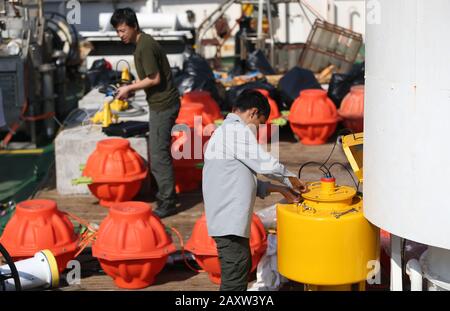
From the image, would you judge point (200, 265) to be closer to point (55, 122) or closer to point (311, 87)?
point (311, 87)

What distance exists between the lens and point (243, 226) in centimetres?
508

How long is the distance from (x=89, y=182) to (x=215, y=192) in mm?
2882

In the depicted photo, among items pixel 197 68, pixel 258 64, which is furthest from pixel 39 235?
pixel 258 64

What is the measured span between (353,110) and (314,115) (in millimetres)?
517

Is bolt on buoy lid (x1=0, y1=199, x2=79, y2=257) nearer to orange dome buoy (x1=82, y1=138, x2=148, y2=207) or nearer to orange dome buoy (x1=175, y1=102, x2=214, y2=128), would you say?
orange dome buoy (x1=82, y1=138, x2=148, y2=207)

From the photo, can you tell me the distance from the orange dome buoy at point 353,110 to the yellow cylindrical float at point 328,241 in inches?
194

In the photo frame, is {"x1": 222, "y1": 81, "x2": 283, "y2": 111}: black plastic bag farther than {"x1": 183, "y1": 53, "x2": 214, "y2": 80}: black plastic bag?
No

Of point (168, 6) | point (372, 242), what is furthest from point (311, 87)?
point (168, 6)

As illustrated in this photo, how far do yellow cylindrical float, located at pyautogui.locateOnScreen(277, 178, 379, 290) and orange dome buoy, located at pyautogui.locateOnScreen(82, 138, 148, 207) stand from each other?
295 centimetres

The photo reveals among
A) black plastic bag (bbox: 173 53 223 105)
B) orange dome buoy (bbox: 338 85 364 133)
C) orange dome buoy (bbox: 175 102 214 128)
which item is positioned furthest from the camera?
black plastic bag (bbox: 173 53 223 105)

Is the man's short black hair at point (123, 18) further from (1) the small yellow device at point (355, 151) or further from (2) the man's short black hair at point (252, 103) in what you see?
(1) the small yellow device at point (355, 151)

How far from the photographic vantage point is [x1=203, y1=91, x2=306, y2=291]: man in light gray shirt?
16.4 feet

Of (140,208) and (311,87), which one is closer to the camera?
(140,208)

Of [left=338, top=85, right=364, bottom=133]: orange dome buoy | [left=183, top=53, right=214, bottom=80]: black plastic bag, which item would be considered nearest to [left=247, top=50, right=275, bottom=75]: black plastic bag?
[left=183, top=53, right=214, bottom=80]: black plastic bag
